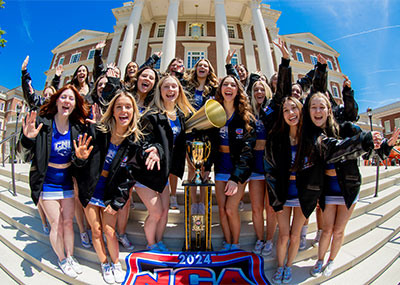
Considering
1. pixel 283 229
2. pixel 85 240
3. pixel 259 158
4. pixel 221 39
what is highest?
pixel 221 39

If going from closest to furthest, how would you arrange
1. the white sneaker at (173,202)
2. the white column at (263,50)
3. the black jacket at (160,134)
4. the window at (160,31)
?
1. the black jacket at (160,134)
2. the white sneaker at (173,202)
3. the white column at (263,50)
4. the window at (160,31)

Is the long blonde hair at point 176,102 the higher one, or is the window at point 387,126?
the window at point 387,126

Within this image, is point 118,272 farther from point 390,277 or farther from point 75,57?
point 75,57

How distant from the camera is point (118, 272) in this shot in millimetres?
2242

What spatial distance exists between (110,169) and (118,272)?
1.34 metres

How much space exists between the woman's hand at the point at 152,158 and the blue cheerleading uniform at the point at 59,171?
1191 millimetres

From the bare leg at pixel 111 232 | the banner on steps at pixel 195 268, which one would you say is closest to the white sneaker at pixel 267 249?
the banner on steps at pixel 195 268

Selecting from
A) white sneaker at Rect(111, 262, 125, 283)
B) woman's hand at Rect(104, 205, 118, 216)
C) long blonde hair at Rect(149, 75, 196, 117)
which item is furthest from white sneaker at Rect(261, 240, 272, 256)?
long blonde hair at Rect(149, 75, 196, 117)

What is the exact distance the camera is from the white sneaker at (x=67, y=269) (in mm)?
2266

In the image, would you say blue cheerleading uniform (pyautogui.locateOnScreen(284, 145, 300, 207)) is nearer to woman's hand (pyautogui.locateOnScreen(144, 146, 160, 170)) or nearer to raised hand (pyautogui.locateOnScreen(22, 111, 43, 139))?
woman's hand (pyautogui.locateOnScreen(144, 146, 160, 170))

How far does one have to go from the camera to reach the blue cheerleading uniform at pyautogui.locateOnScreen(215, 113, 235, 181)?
8.56 ft

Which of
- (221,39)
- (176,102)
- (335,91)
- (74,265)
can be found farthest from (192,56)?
(335,91)

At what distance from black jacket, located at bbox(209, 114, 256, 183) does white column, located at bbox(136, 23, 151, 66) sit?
21.2m

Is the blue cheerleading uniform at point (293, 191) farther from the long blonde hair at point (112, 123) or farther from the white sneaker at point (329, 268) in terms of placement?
the long blonde hair at point (112, 123)
